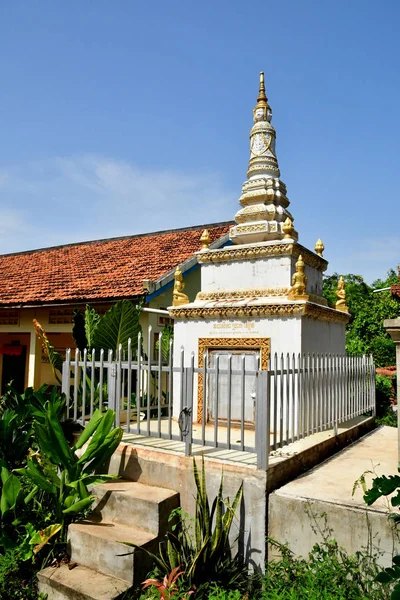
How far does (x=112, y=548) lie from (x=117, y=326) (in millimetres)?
4110

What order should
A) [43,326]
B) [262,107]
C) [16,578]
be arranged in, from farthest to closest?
[43,326] → [262,107] → [16,578]

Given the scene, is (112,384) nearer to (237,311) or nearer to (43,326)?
(237,311)

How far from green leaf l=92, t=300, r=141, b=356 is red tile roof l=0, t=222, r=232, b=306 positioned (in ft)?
4.00

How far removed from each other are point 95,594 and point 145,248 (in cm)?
918

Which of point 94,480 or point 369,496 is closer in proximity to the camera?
point 369,496

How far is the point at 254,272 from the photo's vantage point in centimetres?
686

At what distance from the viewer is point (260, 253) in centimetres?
677

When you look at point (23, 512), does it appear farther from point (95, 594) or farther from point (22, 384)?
point (22, 384)

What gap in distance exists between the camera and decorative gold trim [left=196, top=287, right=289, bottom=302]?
651 cm

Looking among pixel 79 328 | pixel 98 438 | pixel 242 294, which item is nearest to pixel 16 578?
pixel 98 438

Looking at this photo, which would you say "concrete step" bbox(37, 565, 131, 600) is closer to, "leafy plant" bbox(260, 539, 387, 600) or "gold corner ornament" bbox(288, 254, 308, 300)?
"leafy plant" bbox(260, 539, 387, 600)

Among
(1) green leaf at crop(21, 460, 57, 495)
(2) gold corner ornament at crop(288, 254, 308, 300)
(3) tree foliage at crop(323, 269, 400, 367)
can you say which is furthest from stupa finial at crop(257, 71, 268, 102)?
(3) tree foliage at crop(323, 269, 400, 367)

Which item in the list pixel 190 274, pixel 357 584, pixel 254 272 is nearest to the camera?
pixel 357 584

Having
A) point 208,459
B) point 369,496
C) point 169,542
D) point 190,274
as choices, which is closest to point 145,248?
point 190,274
